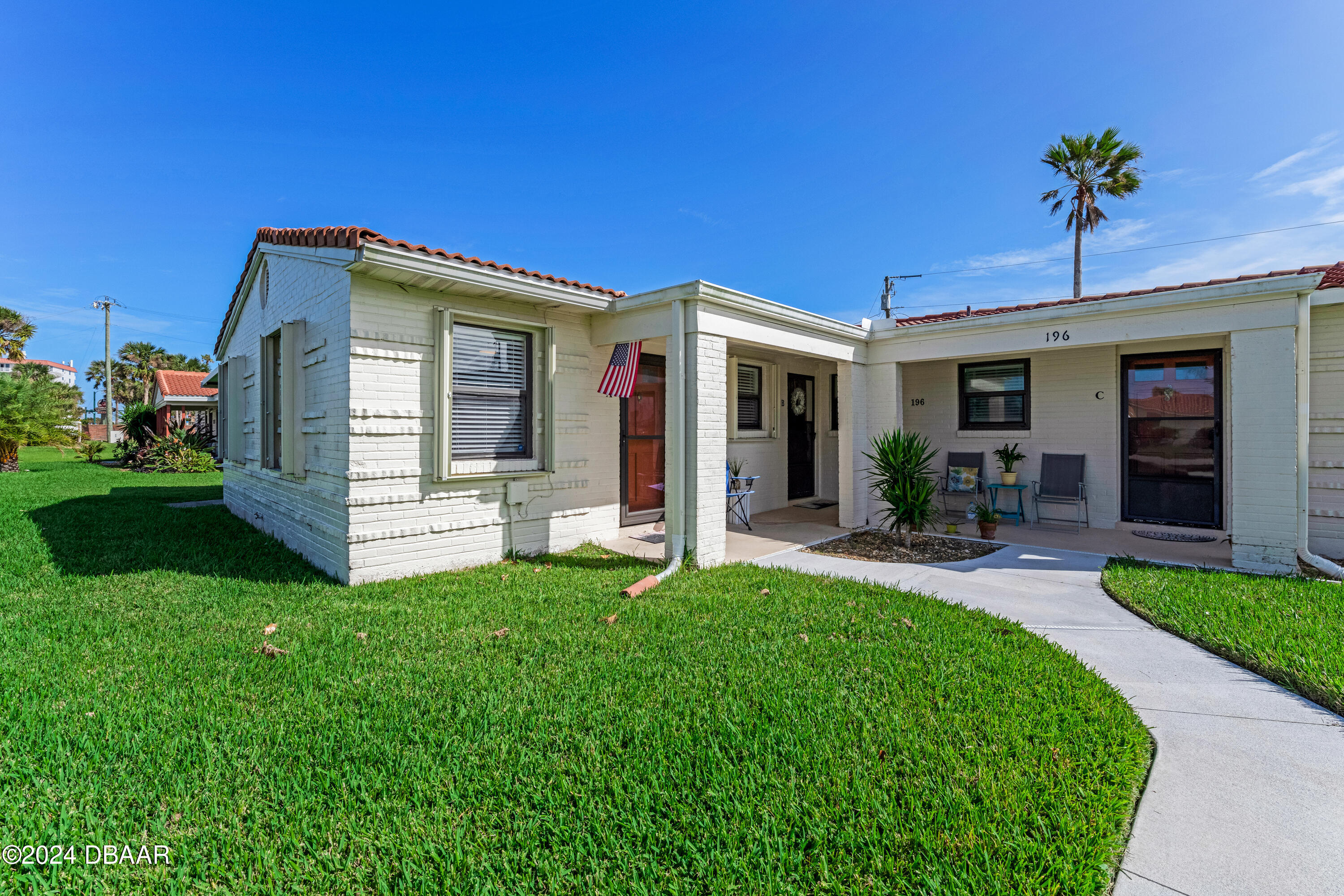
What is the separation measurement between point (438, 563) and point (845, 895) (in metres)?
5.13

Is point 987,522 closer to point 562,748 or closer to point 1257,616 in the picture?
point 1257,616

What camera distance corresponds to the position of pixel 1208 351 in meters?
7.85

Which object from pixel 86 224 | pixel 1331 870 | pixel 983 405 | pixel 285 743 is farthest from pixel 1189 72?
pixel 86 224

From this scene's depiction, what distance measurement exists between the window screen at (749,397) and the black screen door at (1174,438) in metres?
5.35

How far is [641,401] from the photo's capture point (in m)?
8.38

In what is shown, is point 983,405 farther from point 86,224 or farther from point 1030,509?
point 86,224

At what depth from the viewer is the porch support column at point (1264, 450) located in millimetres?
5676

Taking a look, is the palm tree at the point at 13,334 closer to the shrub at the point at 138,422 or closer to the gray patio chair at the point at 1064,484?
the shrub at the point at 138,422

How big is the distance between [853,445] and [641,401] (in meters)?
3.15

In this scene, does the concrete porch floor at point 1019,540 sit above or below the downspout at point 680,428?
below

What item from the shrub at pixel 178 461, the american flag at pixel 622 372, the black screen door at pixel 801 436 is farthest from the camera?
the shrub at pixel 178 461

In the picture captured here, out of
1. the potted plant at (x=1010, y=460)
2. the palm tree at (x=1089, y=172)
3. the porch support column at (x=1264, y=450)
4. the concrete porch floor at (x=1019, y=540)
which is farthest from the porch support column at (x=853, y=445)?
the palm tree at (x=1089, y=172)

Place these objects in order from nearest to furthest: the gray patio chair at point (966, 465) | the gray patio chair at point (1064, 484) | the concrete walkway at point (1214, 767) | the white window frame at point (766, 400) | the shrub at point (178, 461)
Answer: the concrete walkway at point (1214, 767) < the gray patio chair at point (1064, 484) < the gray patio chair at point (966, 465) < the white window frame at point (766, 400) < the shrub at point (178, 461)

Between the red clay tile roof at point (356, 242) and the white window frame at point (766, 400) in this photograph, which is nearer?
the red clay tile roof at point (356, 242)
